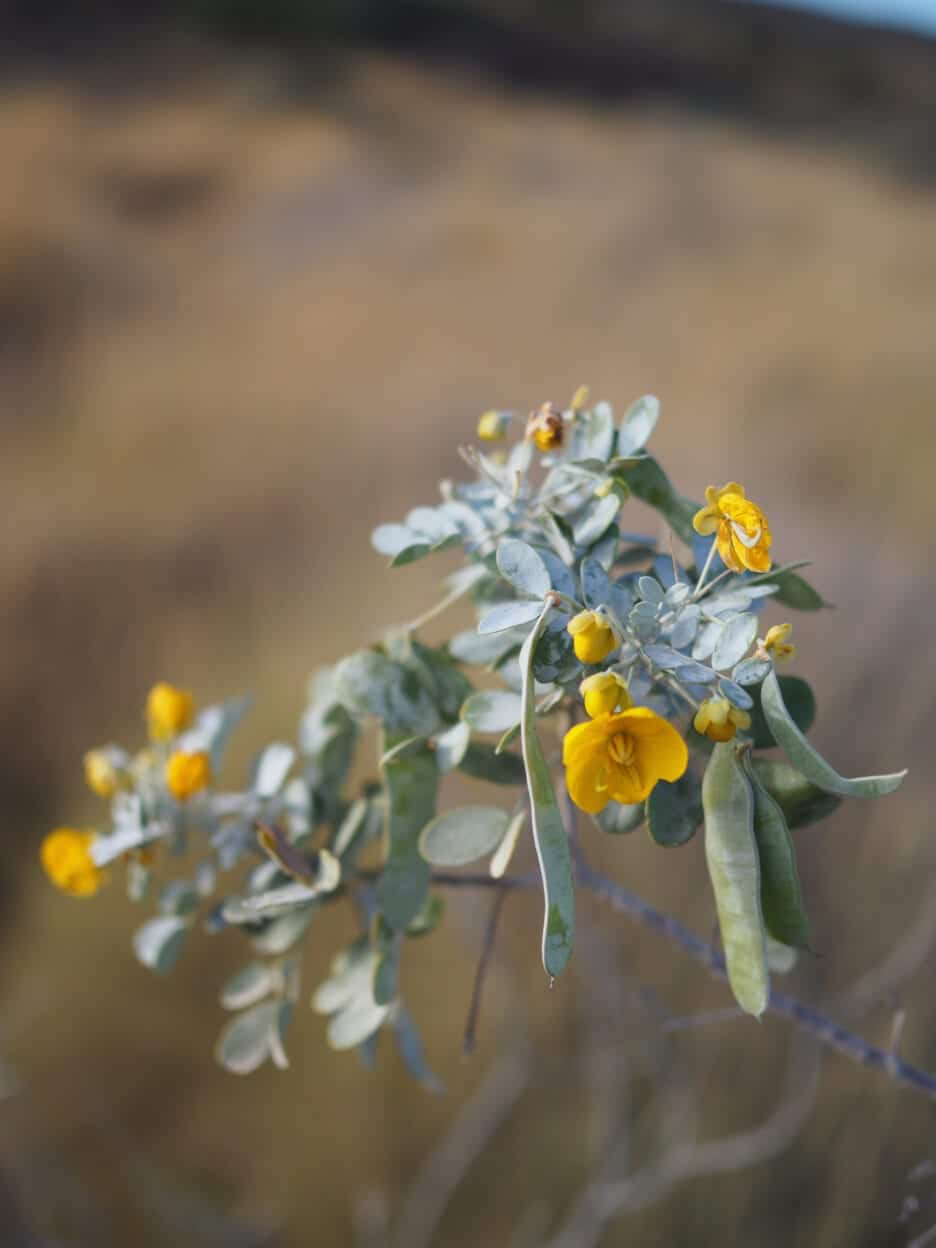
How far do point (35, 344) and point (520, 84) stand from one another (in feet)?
5.62

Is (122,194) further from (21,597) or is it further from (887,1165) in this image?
(887,1165)

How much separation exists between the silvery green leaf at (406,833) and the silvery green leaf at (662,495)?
180 mm

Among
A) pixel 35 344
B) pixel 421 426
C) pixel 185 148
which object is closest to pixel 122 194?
pixel 185 148

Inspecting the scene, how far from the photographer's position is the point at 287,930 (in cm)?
64

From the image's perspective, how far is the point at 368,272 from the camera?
263cm

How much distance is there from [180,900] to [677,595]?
0.41m

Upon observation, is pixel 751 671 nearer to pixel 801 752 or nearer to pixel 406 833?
pixel 801 752

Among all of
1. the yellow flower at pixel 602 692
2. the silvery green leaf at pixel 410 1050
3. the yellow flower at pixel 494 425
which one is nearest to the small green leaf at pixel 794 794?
the yellow flower at pixel 602 692

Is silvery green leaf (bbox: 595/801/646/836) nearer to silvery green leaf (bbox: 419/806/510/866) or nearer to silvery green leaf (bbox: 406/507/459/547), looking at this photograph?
silvery green leaf (bbox: 419/806/510/866)

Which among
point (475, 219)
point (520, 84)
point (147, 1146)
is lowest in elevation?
point (147, 1146)

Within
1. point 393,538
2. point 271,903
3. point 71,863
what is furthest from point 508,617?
point 71,863

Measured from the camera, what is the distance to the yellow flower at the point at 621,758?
382 millimetres

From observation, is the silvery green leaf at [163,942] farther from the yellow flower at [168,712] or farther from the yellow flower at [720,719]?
the yellow flower at [720,719]

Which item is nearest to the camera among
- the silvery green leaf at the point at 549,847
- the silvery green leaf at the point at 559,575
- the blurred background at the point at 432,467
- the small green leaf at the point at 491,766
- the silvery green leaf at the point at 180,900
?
the silvery green leaf at the point at 549,847
